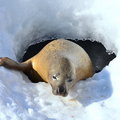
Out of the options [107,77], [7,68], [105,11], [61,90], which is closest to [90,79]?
[107,77]

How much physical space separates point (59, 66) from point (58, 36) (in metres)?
1.58

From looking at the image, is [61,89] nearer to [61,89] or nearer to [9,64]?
[61,89]

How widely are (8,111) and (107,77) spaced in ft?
4.09

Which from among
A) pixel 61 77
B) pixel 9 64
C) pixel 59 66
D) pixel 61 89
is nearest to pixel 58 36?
pixel 9 64

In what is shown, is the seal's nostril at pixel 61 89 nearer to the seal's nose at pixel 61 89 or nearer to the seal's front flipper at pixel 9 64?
the seal's nose at pixel 61 89

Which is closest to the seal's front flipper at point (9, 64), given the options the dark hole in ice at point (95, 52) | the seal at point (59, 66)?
the seal at point (59, 66)

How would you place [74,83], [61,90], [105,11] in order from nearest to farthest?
[61,90], [74,83], [105,11]

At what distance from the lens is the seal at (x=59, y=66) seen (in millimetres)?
4629

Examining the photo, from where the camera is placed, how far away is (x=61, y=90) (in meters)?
4.49

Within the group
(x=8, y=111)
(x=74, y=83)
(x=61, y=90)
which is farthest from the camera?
(x=74, y=83)

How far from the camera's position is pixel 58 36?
626cm

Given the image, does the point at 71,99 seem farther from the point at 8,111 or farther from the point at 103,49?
the point at 103,49

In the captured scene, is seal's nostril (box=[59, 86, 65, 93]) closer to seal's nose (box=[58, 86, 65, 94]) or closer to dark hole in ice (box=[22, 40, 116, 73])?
seal's nose (box=[58, 86, 65, 94])

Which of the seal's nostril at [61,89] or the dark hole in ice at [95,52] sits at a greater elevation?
the seal's nostril at [61,89]
